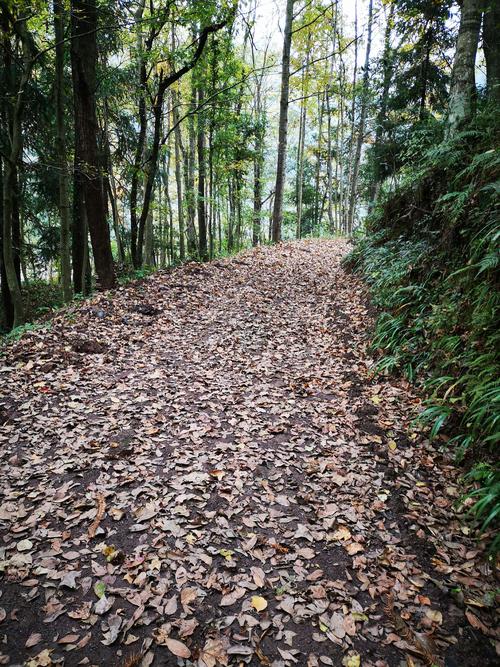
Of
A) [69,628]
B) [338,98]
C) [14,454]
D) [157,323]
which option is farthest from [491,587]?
[338,98]

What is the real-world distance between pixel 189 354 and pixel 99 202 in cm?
448


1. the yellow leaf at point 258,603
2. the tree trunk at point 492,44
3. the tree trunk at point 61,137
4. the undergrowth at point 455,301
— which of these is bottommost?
the yellow leaf at point 258,603

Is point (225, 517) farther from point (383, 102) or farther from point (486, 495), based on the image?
point (383, 102)

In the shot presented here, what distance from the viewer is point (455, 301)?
454 centimetres

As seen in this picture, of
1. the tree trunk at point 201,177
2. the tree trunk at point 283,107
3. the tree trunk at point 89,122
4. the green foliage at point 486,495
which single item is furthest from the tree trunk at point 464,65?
the tree trunk at point 201,177

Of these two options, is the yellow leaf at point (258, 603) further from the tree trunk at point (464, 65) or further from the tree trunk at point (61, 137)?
the tree trunk at point (61, 137)

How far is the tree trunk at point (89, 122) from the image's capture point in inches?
284

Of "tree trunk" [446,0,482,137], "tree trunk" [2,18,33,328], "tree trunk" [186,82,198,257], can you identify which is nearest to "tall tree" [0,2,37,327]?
"tree trunk" [2,18,33,328]

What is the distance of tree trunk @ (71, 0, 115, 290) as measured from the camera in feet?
23.7

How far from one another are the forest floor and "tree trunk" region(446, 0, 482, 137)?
4.55m

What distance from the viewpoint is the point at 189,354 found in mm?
6223

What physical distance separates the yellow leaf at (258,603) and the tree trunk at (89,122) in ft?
25.5

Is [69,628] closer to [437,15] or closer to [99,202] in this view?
[99,202]

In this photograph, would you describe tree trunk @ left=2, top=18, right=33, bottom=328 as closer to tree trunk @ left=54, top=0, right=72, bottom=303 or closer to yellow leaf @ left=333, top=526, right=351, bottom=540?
tree trunk @ left=54, top=0, right=72, bottom=303
